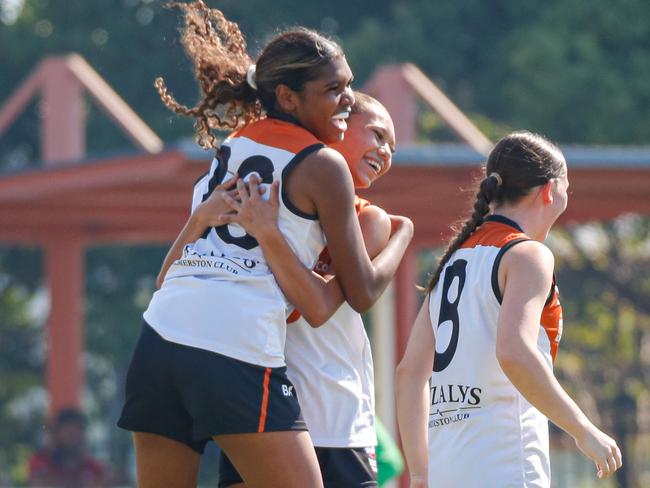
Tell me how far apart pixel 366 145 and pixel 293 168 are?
18.5 inches

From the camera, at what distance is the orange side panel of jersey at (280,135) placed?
374 centimetres

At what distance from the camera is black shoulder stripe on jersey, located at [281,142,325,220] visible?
12.1 ft

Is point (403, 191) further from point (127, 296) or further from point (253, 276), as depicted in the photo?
point (127, 296)

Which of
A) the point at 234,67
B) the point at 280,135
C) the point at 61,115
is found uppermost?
the point at 61,115

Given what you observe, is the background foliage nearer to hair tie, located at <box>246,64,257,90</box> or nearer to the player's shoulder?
the player's shoulder

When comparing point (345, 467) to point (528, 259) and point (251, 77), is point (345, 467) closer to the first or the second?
point (528, 259)

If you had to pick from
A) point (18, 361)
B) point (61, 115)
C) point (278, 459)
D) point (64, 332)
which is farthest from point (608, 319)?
point (278, 459)

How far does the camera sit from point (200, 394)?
361cm

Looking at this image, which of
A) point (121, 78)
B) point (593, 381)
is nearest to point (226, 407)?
point (593, 381)

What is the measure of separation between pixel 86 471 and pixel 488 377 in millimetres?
9877

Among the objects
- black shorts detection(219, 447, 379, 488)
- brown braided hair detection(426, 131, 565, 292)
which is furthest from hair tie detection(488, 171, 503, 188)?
black shorts detection(219, 447, 379, 488)

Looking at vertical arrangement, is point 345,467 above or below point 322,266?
below

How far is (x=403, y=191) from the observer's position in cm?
1159

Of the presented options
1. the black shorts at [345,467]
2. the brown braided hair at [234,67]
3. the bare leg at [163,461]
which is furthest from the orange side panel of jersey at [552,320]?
the bare leg at [163,461]
